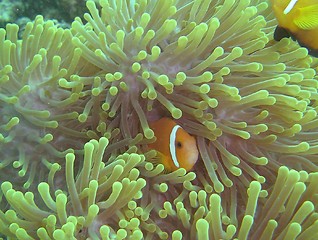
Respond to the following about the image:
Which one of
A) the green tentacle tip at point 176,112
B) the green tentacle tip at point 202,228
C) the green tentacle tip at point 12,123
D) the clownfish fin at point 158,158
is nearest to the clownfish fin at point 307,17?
the green tentacle tip at point 176,112

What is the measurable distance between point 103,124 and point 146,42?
0.90ft

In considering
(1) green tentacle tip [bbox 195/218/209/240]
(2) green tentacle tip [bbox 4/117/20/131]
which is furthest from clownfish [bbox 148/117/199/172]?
(2) green tentacle tip [bbox 4/117/20/131]

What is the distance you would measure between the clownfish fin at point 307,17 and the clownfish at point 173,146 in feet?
1.70

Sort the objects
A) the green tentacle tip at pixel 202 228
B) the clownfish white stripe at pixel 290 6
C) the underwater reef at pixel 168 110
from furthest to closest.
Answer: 1. the clownfish white stripe at pixel 290 6
2. the underwater reef at pixel 168 110
3. the green tentacle tip at pixel 202 228

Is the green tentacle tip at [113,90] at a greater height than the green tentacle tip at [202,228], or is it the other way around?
the green tentacle tip at [113,90]

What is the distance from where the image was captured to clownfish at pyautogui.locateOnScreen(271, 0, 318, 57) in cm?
137

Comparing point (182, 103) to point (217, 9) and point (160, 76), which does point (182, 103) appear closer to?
point (160, 76)

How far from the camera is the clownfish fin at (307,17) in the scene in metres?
1.37

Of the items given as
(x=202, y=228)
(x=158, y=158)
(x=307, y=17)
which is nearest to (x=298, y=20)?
(x=307, y=17)

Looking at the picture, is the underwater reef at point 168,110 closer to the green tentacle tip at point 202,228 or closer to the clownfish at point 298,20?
the clownfish at point 298,20

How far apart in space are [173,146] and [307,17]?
606 mm

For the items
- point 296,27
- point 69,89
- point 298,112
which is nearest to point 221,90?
point 298,112

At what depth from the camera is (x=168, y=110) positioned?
1314 millimetres

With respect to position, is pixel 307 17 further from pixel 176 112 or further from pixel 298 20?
pixel 176 112
